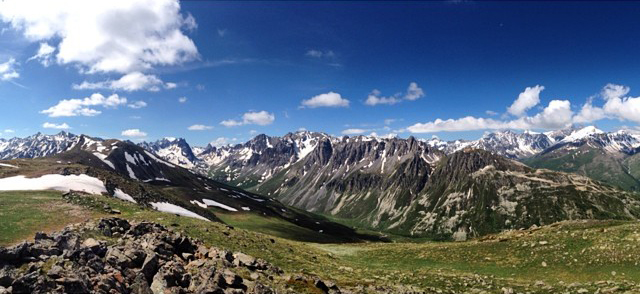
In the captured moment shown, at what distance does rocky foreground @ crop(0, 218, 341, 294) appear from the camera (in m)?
16.5

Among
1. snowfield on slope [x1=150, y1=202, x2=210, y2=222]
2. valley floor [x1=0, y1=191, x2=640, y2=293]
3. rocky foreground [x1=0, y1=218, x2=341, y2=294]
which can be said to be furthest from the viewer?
snowfield on slope [x1=150, y1=202, x2=210, y2=222]

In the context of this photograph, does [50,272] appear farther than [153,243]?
No

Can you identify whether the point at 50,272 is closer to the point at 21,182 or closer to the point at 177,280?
the point at 177,280

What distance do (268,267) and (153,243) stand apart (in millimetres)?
8465

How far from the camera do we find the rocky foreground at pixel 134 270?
16.5 meters

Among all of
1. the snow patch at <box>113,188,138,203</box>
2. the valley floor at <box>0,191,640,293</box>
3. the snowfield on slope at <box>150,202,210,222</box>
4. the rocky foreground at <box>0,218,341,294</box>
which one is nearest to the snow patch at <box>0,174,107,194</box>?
the snow patch at <box>113,188,138,203</box>

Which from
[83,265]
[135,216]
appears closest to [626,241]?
[83,265]

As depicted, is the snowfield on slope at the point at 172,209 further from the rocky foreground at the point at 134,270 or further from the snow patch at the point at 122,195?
the rocky foreground at the point at 134,270

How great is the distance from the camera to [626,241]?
126 ft

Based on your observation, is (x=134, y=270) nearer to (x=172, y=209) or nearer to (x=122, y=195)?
(x=122, y=195)

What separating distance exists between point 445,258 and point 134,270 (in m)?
37.3

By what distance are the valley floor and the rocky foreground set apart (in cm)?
637

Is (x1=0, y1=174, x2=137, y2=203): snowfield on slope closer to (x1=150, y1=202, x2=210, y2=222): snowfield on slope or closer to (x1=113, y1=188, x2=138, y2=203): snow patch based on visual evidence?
(x1=113, y1=188, x2=138, y2=203): snow patch

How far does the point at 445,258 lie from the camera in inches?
1816
